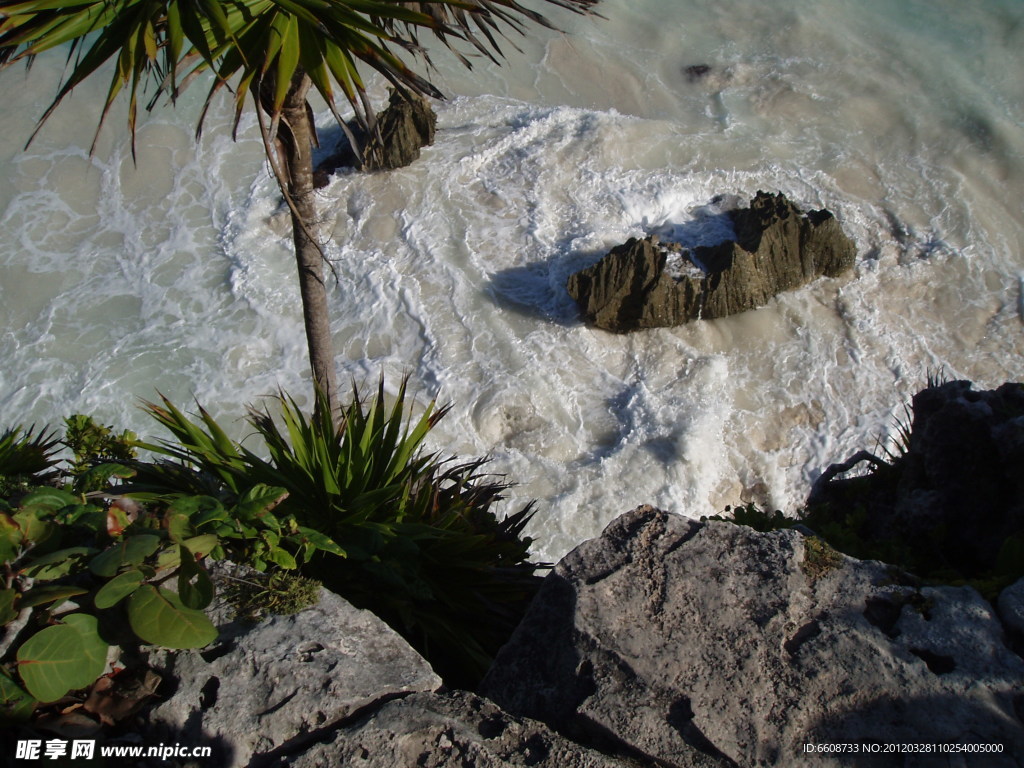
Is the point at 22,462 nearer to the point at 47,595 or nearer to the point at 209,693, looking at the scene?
the point at 47,595

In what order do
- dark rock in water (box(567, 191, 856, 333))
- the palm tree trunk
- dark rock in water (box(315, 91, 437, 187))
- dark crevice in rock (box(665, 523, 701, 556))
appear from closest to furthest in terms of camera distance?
dark crevice in rock (box(665, 523, 701, 556))
the palm tree trunk
dark rock in water (box(567, 191, 856, 333))
dark rock in water (box(315, 91, 437, 187))

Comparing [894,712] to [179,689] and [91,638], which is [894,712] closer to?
[179,689]

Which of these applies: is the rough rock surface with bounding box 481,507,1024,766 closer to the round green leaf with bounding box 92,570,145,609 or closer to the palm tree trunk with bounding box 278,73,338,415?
the round green leaf with bounding box 92,570,145,609

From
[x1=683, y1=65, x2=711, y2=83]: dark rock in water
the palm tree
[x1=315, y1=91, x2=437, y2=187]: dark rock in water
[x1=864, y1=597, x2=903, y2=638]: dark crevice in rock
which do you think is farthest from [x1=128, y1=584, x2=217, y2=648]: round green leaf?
[x1=683, y1=65, x2=711, y2=83]: dark rock in water

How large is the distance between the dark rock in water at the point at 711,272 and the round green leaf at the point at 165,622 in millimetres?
7734

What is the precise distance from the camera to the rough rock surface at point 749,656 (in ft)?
10.1

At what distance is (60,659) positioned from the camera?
9.80 feet

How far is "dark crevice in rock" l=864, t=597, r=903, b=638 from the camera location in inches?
139

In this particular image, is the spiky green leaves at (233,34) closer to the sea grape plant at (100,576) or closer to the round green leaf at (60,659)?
the sea grape plant at (100,576)

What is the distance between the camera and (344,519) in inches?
183

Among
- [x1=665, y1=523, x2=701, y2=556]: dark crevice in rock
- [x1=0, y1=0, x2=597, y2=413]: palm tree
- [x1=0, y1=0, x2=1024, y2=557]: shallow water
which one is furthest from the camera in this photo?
[x1=0, y1=0, x2=1024, y2=557]: shallow water

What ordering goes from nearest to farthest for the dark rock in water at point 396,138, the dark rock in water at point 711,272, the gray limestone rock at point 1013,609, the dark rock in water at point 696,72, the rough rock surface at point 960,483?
the gray limestone rock at point 1013,609 < the rough rock surface at point 960,483 < the dark rock in water at point 711,272 < the dark rock in water at point 396,138 < the dark rock in water at point 696,72

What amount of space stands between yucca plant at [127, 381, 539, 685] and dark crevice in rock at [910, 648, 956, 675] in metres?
1.99

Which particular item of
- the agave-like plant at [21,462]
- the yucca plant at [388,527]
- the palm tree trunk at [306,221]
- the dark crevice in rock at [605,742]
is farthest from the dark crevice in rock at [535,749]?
the agave-like plant at [21,462]
